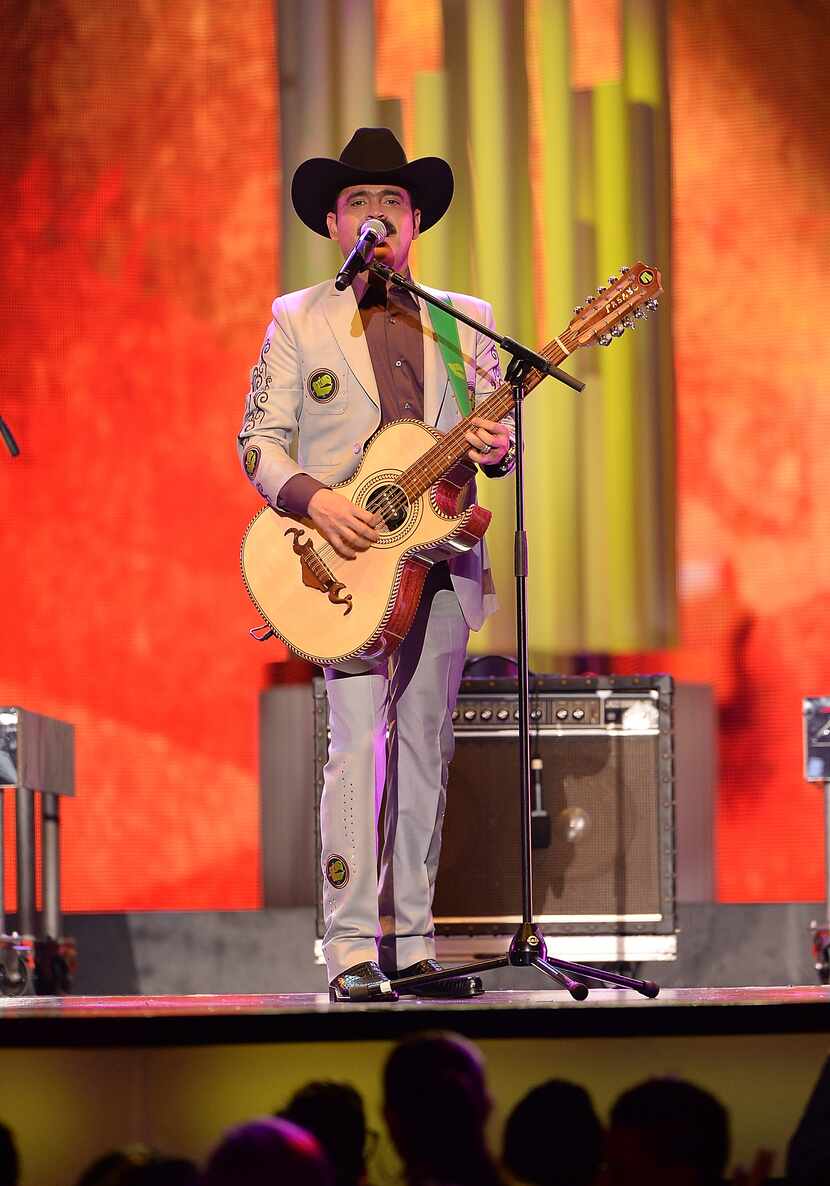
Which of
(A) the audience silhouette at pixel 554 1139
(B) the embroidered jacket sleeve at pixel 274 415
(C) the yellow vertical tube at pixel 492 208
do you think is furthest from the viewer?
(C) the yellow vertical tube at pixel 492 208

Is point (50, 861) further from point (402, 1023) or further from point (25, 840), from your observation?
point (402, 1023)

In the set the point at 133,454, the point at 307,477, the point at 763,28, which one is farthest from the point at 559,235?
the point at 307,477

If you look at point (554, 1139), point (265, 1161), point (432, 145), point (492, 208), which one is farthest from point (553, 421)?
point (265, 1161)

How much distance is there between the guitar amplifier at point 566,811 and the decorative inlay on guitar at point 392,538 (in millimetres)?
1233

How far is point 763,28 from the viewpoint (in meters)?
6.75

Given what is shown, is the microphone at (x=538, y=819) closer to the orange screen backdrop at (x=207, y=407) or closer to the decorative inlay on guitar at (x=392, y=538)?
the decorative inlay on guitar at (x=392, y=538)

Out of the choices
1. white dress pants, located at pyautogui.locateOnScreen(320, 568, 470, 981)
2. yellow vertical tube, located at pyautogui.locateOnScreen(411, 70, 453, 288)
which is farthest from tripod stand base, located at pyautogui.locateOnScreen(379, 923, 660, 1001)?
yellow vertical tube, located at pyautogui.locateOnScreen(411, 70, 453, 288)

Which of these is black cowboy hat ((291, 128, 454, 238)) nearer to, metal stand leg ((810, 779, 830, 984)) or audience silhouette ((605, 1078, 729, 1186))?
metal stand leg ((810, 779, 830, 984))

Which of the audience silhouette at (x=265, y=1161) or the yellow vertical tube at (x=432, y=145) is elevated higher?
the yellow vertical tube at (x=432, y=145)

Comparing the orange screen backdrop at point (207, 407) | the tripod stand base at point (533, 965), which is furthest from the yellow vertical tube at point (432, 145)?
the tripod stand base at point (533, 965)

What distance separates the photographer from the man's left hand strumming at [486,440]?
3.65 metres

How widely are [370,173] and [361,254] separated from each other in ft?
1.31

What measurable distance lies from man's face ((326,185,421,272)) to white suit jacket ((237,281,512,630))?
0.13m

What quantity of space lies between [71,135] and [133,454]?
131cm
